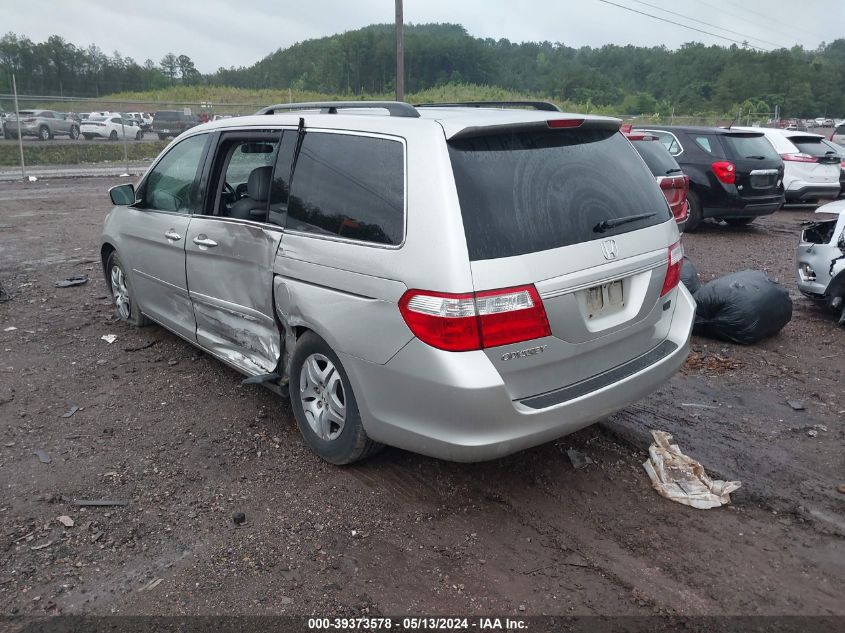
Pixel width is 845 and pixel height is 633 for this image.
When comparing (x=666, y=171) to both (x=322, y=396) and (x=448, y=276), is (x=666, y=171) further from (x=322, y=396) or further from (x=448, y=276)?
(x=448, y=276)

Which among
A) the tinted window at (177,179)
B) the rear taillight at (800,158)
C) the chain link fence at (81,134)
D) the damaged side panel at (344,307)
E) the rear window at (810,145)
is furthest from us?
the chain link fence at (81,134)

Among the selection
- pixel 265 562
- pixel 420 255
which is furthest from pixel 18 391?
pixel 420 255

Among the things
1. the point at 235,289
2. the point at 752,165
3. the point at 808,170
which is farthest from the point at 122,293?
the point at 808,170

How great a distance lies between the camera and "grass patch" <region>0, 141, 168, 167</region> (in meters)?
23.5

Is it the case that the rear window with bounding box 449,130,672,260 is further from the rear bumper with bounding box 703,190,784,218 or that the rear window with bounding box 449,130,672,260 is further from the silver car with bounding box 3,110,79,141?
the silver car with bounding box 3,110,79,141

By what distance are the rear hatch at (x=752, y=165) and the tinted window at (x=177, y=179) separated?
9187mm

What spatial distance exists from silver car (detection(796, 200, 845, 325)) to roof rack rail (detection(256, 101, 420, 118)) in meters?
4.63

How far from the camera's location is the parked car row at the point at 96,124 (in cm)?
2677

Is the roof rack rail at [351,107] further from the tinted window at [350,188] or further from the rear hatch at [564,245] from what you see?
the rear hatch at [564,245]

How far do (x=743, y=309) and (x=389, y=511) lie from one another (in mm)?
3869

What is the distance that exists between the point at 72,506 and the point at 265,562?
115 cm

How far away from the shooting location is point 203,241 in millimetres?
4434

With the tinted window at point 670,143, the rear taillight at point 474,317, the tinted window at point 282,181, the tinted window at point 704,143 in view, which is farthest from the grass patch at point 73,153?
the rear taillight at point 474,317

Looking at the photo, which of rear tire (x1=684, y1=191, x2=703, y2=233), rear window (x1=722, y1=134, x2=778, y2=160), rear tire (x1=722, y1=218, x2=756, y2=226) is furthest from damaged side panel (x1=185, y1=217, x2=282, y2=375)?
rear tire (x1=722, y1=218, x2=756, y2=226)
